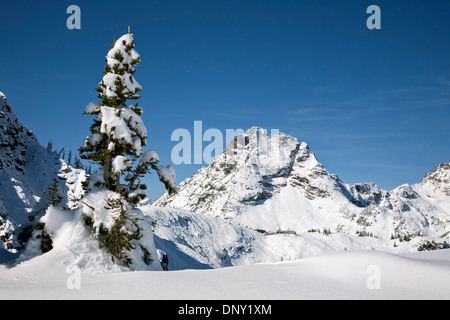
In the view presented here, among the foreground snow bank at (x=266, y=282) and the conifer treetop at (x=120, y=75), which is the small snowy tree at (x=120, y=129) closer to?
the conifer treetop at (x=120, y=75)

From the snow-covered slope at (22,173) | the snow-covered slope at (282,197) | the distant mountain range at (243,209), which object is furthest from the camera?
the snow-covered slope at (282,197)

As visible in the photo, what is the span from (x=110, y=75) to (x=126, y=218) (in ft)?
18.6

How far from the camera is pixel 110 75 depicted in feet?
43.8

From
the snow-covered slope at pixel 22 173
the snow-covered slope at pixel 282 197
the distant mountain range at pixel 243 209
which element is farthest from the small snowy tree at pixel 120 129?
the snow-covered slope at pixel 282 197

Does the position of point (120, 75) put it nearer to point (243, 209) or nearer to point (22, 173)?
point (22, 173)

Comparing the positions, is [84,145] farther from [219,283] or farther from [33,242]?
[219,283]

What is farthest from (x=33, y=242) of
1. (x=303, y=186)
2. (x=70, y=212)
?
(x=303, y=186)

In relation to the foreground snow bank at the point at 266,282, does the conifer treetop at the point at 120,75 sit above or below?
above

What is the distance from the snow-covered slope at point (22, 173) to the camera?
1822 inches

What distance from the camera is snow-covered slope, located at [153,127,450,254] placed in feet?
435

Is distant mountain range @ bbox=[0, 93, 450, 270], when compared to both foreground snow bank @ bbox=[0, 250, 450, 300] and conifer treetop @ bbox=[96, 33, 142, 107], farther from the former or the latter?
conifer treetop @ bbox=[96, 33, 142, 107]

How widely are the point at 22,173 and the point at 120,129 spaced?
56.3 metres

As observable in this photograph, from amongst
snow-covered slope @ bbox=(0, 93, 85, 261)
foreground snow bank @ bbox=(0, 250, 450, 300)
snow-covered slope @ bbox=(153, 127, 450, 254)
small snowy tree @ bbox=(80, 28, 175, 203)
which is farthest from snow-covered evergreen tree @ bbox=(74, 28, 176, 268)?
snow-covered slope @ bbox=(153, 127, 450, 254)

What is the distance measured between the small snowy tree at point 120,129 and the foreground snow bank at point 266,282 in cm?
406
